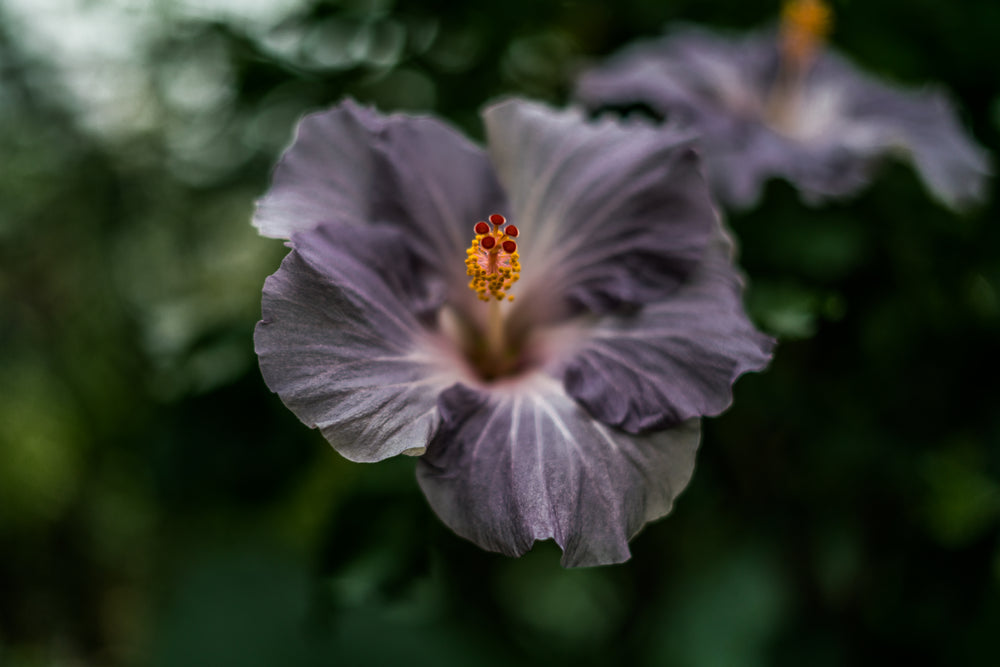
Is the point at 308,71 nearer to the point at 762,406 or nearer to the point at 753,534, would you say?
the point at 762,406

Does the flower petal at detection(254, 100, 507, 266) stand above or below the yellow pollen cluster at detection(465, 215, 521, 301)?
above

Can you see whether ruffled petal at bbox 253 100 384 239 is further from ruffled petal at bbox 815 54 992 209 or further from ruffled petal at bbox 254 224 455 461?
ruffled petal at bbox 815 54 992 209

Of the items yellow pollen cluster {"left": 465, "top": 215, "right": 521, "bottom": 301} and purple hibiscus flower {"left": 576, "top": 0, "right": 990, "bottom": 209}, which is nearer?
yellow pollen cluster {"left": 465, "top": 215, "right": 521, "bottom": 301}

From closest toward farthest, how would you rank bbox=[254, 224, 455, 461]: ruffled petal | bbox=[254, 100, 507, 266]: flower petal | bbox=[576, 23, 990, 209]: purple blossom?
1. bbox=[254, 224, 455, 461]: ruffled petal
2. bbox=[254, 100, 507, 266]: flower petal
3. bbox=[576, 23, 990, 209]: purple blossom

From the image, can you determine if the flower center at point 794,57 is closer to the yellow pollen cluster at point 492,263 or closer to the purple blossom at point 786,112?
the purple blossom at point 786,112

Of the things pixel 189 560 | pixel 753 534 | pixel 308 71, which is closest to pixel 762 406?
pixel 753 534

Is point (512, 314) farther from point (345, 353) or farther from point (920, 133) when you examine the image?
point (920, 133)

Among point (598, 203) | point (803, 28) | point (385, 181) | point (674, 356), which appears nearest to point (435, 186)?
point (385, 181)

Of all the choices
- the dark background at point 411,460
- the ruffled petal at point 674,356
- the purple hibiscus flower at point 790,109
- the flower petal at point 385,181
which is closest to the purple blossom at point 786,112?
the purple hibiscus flower at point 790,109

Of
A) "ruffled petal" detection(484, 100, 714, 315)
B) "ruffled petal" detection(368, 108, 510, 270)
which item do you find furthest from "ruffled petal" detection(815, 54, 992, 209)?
"ruffled petal" detection(368, 108, 510, 270)
